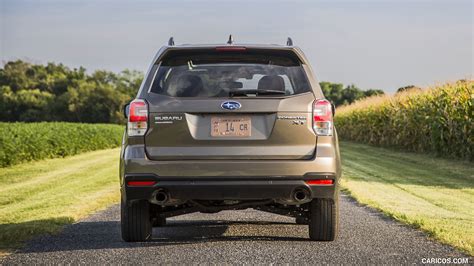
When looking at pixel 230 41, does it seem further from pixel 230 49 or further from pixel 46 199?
pixel 46 199

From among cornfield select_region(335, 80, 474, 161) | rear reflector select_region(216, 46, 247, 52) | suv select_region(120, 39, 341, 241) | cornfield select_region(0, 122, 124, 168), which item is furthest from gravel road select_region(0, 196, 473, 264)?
cornfield select_region(0, 122, 124, 168)

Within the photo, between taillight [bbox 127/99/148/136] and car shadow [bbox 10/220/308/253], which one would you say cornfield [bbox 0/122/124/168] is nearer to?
car shadow [bbox 10/220/308/253]

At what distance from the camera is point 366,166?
2267 centimetres

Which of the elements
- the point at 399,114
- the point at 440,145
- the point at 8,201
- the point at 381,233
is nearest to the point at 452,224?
the point at 381,233

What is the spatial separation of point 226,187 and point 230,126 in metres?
0.53

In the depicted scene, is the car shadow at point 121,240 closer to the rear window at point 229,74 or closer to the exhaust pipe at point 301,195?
the exhaust pipe at point 301,195

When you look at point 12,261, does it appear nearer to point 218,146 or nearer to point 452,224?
point 218,146

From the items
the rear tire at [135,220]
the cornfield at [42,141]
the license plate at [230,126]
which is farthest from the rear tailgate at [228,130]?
the cornfield at [42,141]

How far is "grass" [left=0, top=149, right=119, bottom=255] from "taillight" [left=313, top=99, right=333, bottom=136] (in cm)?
304

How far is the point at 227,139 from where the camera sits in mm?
6668

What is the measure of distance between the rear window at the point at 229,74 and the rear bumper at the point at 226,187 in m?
0.78

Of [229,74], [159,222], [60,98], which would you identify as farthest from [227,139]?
[60,98]

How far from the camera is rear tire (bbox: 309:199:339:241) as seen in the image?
7.19 m

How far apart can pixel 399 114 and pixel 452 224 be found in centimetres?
2133
